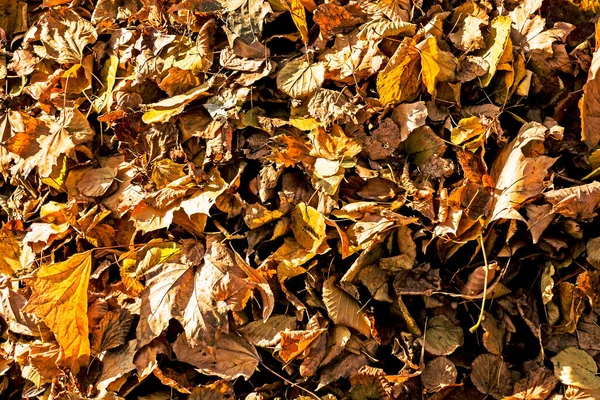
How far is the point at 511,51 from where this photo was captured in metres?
1.47

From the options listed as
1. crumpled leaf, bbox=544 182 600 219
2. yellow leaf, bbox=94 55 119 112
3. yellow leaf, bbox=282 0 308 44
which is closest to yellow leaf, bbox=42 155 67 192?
yellow leaf, bbox=94 55 119 112

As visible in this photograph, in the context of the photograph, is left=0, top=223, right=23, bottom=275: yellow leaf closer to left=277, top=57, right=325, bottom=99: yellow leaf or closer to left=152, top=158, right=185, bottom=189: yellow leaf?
left=152, top=158, right=185, bottom=189: yellow leaf

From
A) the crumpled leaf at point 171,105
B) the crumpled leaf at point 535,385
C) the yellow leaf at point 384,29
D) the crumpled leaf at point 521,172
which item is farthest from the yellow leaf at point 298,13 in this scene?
the crumpled leaf at point 535,385

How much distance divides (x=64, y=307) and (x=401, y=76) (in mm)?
966

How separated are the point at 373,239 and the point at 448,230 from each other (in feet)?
0.54

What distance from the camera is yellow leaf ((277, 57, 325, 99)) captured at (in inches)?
57.7

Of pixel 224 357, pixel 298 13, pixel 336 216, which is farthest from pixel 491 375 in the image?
pixel 298 13

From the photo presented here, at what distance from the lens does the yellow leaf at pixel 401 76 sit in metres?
1.42

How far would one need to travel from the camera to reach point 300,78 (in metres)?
1.48

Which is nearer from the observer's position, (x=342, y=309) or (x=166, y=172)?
(x=342, y=309)

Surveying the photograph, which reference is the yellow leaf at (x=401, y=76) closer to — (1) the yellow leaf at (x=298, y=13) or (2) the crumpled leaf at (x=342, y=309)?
(1) the yellow leaf at (x=298, y=13)

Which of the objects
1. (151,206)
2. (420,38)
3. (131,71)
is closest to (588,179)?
(420,38)

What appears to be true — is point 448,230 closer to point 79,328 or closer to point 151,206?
point 151,206

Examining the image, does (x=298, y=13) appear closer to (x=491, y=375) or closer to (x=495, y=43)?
(x=495, y=43)
